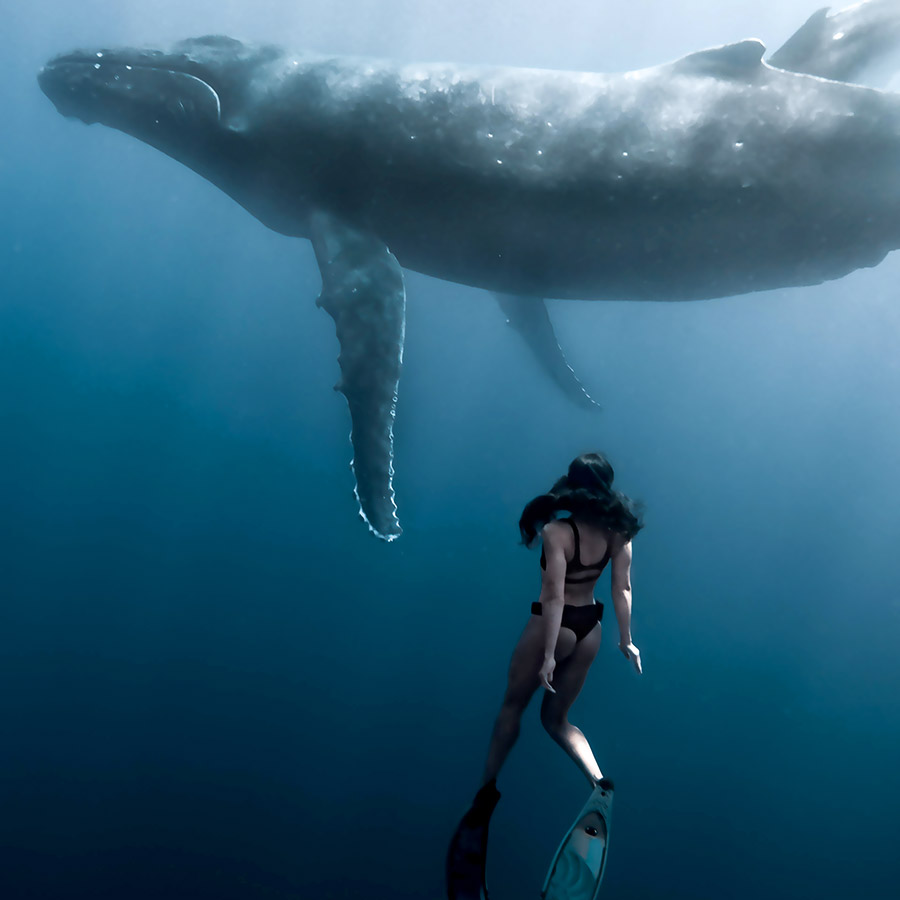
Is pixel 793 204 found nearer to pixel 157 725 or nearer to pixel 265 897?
pixel 265 897

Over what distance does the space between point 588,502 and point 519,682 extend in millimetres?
1285

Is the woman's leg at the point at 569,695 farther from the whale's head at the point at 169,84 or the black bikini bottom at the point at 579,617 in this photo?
the whale's head at the point at 169,84

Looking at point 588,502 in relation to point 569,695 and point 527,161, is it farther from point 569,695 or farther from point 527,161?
point 527,161

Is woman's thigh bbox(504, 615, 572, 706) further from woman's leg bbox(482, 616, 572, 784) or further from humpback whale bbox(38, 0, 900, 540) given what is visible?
humpback whale bbox(38, 0, 900, 540)

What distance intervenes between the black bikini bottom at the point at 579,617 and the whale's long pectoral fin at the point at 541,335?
524 centimetres

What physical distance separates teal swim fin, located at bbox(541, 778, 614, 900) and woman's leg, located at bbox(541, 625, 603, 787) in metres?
0.58

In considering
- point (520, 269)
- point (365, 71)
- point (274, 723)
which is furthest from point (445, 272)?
point (274, 723)

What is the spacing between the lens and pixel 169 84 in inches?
245

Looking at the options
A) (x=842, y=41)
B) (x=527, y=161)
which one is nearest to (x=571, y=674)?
(x=527, y=161)

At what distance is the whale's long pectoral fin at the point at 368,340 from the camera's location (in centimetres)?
511

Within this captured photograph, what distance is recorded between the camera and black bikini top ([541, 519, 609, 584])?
4055mm

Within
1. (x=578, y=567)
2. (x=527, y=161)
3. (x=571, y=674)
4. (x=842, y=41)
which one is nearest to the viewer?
(x=578, y=567)

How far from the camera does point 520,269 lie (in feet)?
20.7

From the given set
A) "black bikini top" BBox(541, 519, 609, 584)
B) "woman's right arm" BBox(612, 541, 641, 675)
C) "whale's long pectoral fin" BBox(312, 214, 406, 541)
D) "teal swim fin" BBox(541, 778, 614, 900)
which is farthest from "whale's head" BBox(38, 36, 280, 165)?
"teal swim fin" BBox(541, 778, 614, 900)
